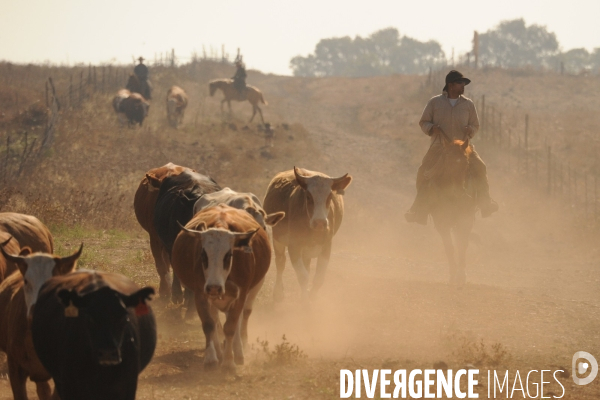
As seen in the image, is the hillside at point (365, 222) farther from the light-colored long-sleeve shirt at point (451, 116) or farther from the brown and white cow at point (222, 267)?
the light-colored long-sleeve shirt at point (451, 116)

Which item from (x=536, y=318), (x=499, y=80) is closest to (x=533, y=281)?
(x=536, y=318)

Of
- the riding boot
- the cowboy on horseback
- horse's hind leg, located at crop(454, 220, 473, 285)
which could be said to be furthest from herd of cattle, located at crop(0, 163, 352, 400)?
horse's hind leg, located at crop(454, 220, 473, 285)

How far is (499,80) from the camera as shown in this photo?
47.4 metres

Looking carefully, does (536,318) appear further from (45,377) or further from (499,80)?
(499,80)

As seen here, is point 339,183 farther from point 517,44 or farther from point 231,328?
point 517,44

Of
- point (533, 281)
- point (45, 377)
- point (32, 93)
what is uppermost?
point (32, 93)

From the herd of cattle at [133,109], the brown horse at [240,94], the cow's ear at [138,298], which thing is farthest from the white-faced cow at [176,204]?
the brown horse at [240,94]

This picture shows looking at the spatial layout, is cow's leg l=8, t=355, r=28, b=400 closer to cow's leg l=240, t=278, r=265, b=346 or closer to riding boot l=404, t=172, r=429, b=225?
cow's leg l=240, t=278, r=265, b=346

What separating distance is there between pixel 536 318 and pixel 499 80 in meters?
38.2

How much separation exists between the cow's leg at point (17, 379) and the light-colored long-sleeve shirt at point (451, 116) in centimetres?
815

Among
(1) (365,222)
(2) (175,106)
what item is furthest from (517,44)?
(1) (365,222)

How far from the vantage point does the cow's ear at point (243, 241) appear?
Answer: 7977mm

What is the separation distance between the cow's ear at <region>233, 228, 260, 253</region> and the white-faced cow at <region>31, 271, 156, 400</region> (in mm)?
2081

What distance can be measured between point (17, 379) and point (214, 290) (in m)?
1.91
